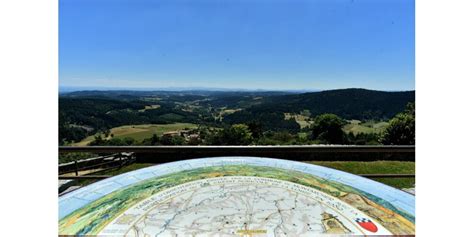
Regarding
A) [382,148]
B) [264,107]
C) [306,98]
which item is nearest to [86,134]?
[264,107]

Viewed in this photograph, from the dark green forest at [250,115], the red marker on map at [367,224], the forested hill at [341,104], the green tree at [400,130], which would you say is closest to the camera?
the red marker on map at [367,224]

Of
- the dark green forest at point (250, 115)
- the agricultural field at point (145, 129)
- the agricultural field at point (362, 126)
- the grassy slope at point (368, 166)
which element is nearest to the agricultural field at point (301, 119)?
the dark green forest at point (250, 115)

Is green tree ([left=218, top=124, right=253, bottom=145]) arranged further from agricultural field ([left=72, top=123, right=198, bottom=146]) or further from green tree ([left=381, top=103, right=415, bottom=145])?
green tree ([left=381, top=103, right=415, bottom=145])

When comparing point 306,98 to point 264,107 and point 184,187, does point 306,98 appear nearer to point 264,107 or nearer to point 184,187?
point 264,107

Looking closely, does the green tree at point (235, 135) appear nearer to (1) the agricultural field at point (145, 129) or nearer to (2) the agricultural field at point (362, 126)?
(1) the agricultural field at point (145, 129)

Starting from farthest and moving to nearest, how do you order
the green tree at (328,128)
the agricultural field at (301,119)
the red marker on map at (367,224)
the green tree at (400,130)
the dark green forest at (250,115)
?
1. the agricultural field at (301,119)
2. the green tree at (328,128)
3. the dark green forest at (250,115)
4. the green tree at (400,130)
5. the red marker on map at (367,224)
